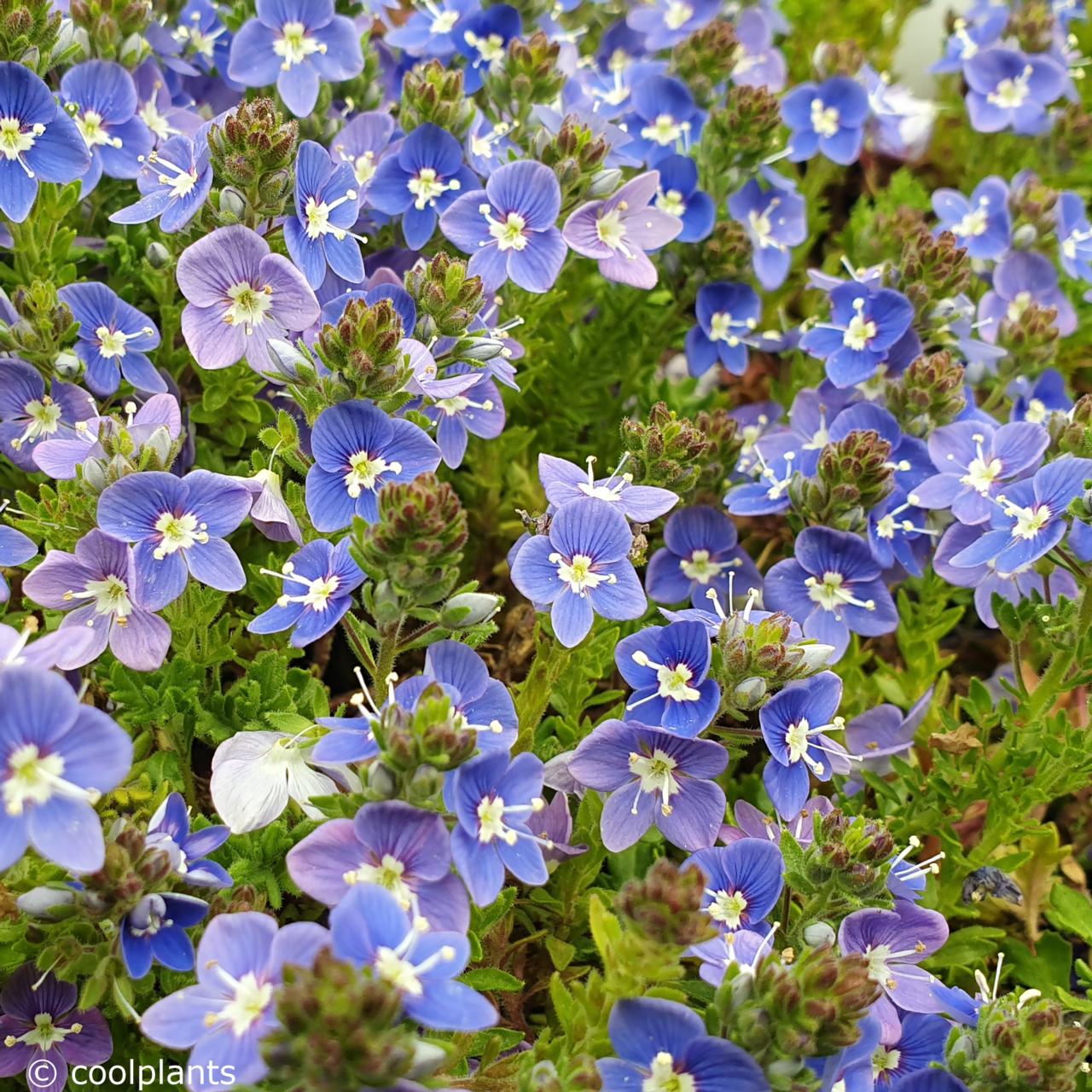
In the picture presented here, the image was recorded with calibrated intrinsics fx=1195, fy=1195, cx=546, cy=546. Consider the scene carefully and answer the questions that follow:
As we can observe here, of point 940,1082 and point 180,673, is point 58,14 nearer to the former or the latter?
point 180,673

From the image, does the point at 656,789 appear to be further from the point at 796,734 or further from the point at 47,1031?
the point at 47,1031

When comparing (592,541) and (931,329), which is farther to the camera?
(931,329)

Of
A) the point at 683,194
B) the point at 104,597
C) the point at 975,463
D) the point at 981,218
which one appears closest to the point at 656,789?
the point at 104,597

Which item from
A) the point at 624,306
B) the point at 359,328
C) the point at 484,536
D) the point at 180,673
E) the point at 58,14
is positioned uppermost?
the point at 58,14

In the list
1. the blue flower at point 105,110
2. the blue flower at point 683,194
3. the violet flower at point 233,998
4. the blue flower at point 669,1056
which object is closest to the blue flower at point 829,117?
the blue flower at point 683,194

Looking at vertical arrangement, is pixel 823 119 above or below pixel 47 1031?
above

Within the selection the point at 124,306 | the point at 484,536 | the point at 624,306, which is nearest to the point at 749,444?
the point at 624,306
